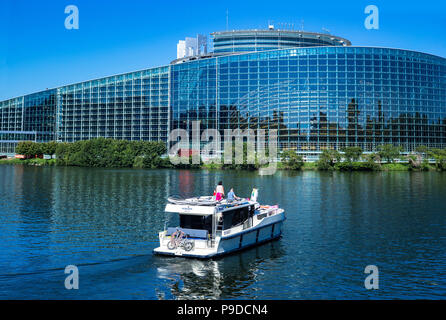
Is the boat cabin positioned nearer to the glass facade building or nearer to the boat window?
the boat window

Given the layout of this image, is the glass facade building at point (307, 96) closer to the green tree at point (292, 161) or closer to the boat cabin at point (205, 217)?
the green tree at point (292, 161)

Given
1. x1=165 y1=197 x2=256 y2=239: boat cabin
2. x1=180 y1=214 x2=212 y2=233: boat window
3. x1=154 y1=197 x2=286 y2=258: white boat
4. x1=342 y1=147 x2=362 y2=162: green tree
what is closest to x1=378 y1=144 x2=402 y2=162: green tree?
x1=342 y1=147 x2=362 y2=162: green tree

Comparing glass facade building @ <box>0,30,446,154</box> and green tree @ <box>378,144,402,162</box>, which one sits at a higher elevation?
glass facade building @ <box>0,30,446,154</box>

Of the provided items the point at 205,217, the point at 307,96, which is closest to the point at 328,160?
the point at 307,96

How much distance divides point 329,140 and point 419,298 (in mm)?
128896

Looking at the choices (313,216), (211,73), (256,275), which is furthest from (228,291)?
(211,73)

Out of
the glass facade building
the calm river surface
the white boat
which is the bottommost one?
the calm river surface

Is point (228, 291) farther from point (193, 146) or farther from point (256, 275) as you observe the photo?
point (193, 146)

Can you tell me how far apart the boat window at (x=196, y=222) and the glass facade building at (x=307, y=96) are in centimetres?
12077

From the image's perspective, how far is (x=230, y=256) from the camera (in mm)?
32344

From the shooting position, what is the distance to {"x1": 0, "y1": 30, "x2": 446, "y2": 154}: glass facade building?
152 m

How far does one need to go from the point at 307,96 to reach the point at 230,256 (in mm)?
126875
